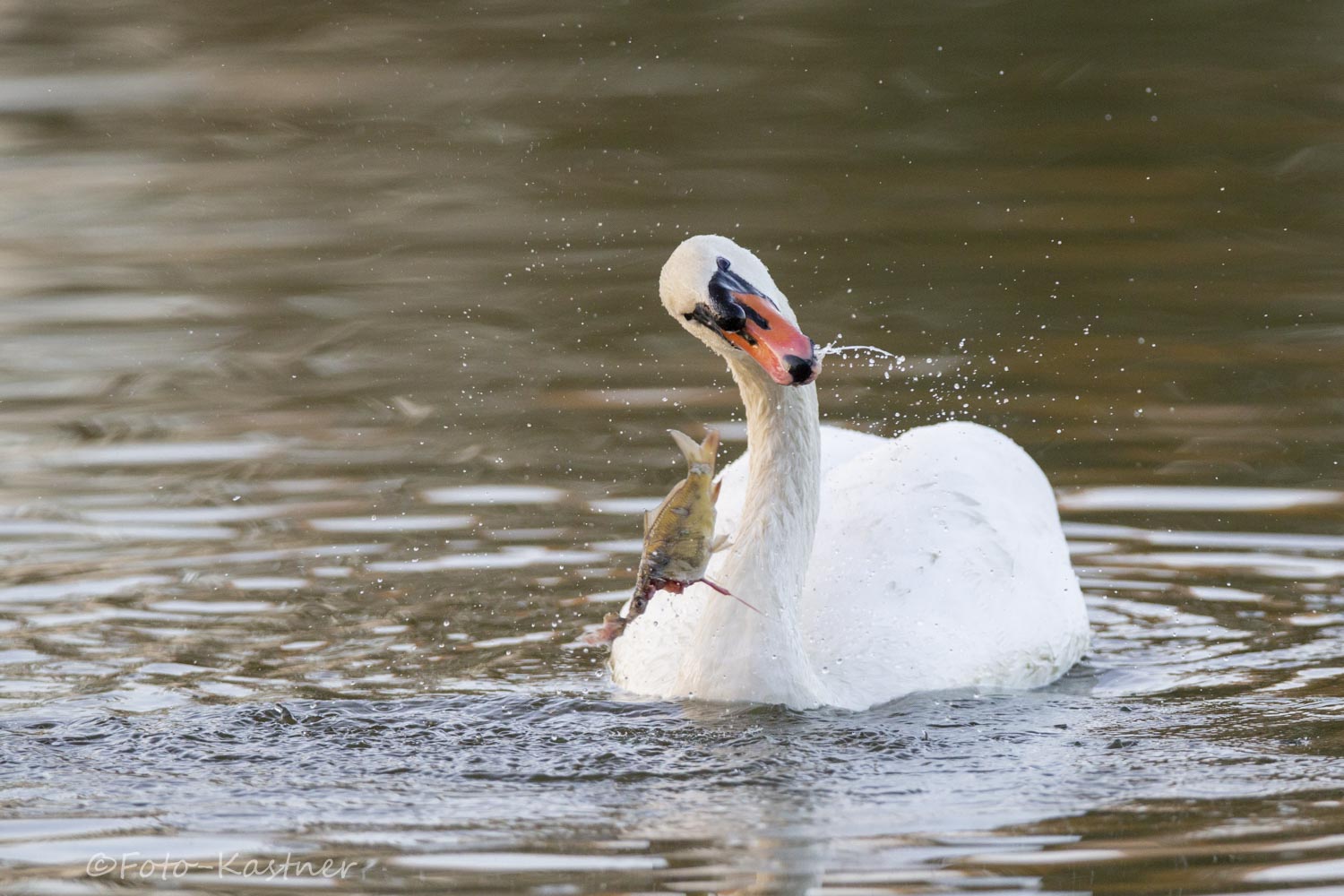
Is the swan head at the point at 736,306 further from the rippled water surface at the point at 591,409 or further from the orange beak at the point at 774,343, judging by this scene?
the rippled water surface at the point at 591,409

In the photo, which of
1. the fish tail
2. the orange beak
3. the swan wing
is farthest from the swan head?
the swan wing

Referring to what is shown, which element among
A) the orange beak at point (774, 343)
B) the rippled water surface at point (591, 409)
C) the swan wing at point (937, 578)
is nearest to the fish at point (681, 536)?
the orange beak at point (774, 343)

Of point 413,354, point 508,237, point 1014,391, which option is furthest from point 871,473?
point 508,237

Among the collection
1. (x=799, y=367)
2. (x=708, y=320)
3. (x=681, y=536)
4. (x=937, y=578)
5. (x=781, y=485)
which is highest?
(x=708, y=320)

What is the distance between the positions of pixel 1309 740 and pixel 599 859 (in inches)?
104

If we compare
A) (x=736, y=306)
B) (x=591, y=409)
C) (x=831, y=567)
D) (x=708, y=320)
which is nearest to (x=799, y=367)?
(x=736, y=306)

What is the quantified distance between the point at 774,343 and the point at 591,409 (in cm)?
508

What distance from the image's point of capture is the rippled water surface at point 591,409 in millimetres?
7207

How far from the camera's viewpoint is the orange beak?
7793mm

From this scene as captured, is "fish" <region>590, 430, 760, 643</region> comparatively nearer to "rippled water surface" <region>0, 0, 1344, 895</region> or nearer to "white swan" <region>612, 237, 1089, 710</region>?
"white swan" <region>612, 237, 1089, 710</region>

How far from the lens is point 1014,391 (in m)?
12.9

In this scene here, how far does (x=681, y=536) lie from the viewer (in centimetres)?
805

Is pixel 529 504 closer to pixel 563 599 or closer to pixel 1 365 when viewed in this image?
pixel 563 599

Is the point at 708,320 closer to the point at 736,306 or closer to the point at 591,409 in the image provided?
the point at 736,306
